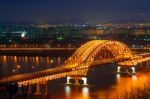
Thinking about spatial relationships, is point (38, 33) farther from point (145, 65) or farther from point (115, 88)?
point (115, 88)

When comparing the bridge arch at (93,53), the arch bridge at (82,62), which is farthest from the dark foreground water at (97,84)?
the bridge arch at (93,53)

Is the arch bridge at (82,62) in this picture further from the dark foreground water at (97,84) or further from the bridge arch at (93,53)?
the dark foreground water at (97,84)

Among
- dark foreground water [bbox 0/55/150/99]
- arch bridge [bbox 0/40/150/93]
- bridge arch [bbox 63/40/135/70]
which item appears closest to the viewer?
dark foreground water [bbox 0/55/150/99]

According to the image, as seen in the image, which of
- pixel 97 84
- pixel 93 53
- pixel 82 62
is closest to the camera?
pixel 97 84

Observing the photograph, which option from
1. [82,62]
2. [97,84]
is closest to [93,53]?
[82,62]

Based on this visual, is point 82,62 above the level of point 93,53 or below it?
below

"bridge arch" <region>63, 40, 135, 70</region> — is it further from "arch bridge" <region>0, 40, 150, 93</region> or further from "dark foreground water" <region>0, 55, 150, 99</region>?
"dark foreground water" <region>0, 55, 150, 99</region>

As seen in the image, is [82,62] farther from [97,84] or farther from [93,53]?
[97,84]

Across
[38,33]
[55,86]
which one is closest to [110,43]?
[55,86]

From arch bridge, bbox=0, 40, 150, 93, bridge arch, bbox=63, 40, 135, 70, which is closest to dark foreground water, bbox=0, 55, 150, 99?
arch bridge, bbox=0, 40, 150, 93

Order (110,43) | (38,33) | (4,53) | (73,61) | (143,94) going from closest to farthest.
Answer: (143,94) → (73,61) → (110,43) → (4,53) → (38,33)

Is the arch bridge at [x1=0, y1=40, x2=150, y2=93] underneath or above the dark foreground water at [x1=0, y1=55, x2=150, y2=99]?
above
